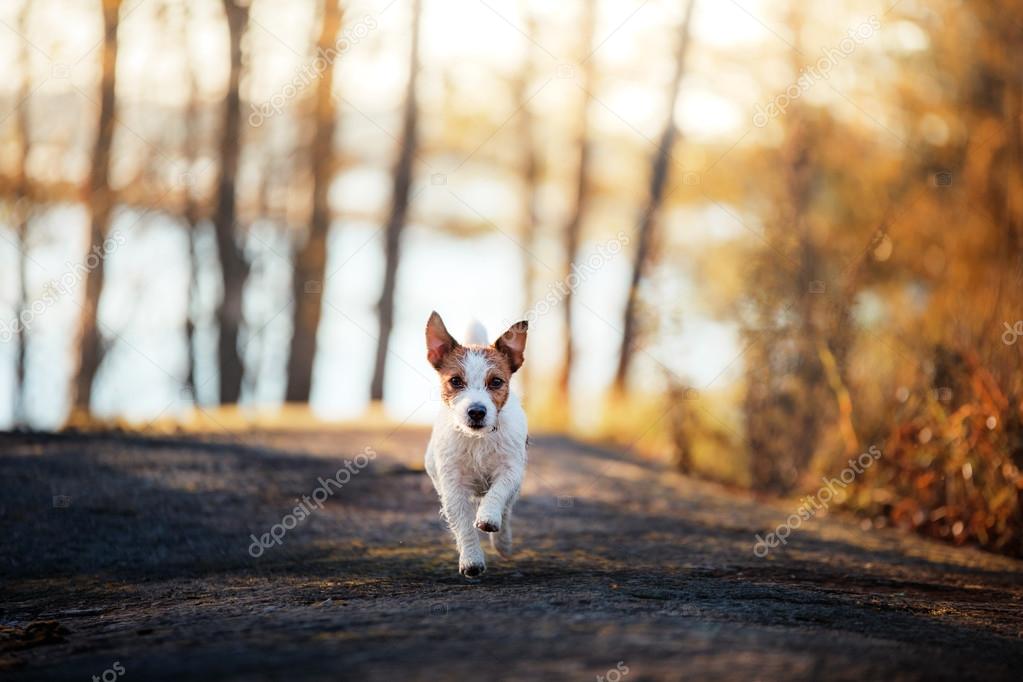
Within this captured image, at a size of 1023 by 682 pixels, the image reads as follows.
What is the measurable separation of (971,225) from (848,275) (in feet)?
17.5

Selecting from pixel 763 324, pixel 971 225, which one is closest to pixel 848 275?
pixel 763 324

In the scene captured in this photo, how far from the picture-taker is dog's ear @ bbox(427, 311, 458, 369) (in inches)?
257

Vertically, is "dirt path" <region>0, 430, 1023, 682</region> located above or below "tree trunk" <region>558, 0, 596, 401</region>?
below

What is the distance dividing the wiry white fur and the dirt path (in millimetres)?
257

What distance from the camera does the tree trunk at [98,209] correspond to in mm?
18594

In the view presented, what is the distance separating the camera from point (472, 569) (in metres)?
5.86

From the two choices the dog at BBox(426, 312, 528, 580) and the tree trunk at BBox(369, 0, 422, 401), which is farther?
the tree trunk at BBox(369, 0, 422, 401)

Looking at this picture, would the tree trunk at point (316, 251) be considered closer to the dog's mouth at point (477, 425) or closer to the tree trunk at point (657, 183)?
the tree trunk at point (657, 183)

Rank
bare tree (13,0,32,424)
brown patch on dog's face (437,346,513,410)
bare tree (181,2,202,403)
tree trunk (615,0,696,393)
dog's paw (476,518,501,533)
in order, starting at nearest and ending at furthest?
dog's paw (476,518,501,533)
brown patch on dog's face (437,346,513,410)
bare tree (13,0,32,424)
tree trunk (615,0,696,393)
bare tree (181,2,202,403)

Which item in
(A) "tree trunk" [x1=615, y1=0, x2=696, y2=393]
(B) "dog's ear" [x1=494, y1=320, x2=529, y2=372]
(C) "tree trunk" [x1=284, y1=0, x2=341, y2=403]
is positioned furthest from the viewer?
(C) "tree trunk" [x1=284, y1=0, x2=341, y2=403]

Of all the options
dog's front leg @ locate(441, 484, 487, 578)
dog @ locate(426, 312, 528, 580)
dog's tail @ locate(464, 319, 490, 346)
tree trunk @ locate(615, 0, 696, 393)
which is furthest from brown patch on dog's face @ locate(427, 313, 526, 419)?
tree trunk @ locate(615, 0, 696, 393)

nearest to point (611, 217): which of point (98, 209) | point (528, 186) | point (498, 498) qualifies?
point (528, 186)

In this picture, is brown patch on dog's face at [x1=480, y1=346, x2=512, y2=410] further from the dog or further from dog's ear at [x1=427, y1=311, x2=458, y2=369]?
dog's ear at [x1=427, y1=311, x2=458, y2=369]

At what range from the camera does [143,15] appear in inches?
747
